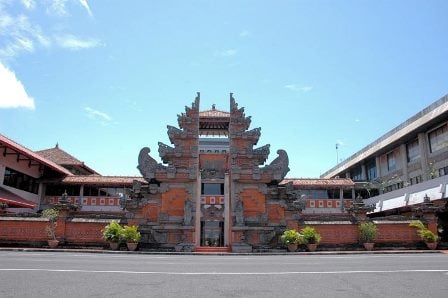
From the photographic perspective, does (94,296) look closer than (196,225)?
Yes

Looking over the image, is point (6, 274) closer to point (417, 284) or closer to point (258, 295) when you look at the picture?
point (258, 295)

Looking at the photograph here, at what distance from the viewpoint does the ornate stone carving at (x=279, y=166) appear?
2712 centimetres

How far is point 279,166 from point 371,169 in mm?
24158

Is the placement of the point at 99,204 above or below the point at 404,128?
below

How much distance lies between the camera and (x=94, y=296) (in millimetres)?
6609

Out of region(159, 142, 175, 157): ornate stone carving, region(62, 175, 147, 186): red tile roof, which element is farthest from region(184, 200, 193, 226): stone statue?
region(62, 175, 147, 186): red tile roof

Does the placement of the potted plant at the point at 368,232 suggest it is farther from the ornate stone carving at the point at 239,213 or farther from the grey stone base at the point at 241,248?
the ornate stone carving at the point at 239,213

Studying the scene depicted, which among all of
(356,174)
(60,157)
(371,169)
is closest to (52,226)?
(60,157)

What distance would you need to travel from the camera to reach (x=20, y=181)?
3369cm

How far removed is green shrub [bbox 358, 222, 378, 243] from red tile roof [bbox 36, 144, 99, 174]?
31442 millimetres

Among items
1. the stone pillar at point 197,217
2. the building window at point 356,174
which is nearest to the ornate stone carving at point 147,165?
the stone pillar at point 197,217

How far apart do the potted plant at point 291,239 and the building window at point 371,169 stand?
25.8 m

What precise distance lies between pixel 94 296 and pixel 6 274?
373 cm

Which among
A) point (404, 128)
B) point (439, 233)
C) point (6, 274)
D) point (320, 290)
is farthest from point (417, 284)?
point (404, 128)
